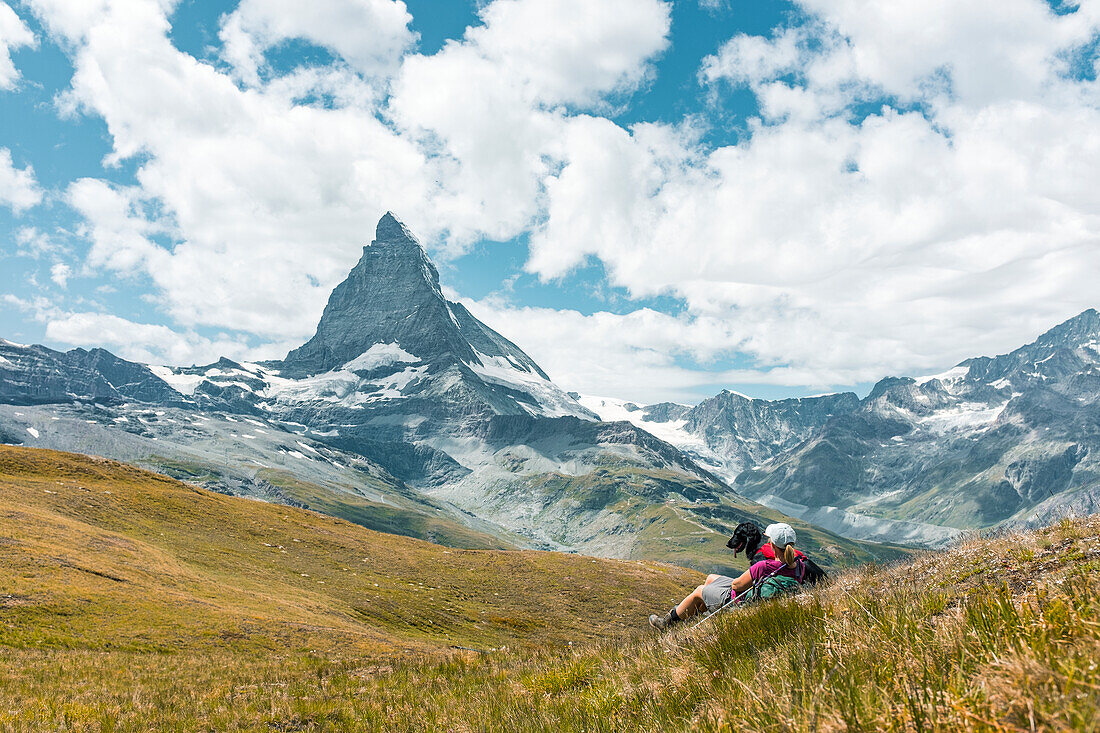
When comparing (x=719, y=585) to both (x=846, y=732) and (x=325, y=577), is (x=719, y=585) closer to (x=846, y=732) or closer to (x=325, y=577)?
(x=846, y=732)

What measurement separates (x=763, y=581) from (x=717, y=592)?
1524 mm

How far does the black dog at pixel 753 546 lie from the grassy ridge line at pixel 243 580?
346 inches

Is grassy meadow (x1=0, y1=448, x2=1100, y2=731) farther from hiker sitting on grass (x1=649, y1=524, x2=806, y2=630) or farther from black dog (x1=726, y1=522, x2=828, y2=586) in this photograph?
black dog (x1=726, y1=522, x2=828, y2=586)

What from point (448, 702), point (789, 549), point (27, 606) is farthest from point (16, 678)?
point (789, 549)

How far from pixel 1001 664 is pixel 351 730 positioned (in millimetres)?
8672

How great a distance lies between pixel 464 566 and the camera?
64.3m

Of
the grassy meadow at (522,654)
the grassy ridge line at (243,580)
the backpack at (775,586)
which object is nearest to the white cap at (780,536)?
the backpack at (775,586)

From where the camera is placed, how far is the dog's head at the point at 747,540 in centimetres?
1063

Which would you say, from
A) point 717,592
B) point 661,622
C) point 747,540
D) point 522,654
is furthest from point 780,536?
point 522,654

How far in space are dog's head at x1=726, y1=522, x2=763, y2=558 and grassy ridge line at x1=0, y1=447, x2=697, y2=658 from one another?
345 inches

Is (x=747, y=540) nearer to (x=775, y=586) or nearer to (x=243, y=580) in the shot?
(x=775, y=586)

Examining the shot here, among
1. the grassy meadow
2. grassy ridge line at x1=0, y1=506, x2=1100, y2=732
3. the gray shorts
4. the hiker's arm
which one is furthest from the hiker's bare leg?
the grassy meadow

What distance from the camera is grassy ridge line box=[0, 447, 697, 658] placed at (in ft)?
89.3

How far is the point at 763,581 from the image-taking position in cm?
952
